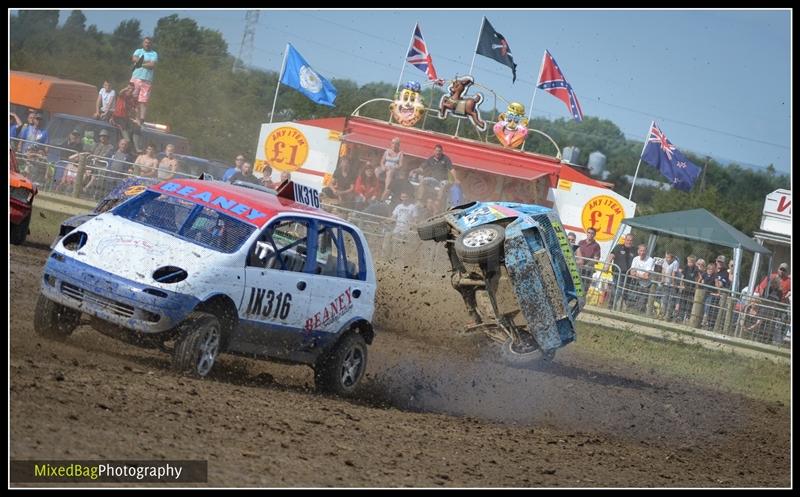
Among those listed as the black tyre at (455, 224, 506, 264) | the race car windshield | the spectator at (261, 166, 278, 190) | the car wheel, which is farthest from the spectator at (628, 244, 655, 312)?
the car wheel

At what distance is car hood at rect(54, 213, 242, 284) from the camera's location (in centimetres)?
869

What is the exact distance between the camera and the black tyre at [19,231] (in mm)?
15134

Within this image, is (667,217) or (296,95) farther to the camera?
(296,95)

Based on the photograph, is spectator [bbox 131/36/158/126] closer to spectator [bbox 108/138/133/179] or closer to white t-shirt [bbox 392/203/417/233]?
spectator [bbox 108/138/133/179]

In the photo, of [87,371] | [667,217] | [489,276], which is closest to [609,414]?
[489,276]

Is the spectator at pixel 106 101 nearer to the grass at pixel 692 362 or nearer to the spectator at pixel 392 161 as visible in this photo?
the spectator at pixel 392 161

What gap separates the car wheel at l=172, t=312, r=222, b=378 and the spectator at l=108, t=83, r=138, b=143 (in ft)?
53.3

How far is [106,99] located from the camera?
80.5ft

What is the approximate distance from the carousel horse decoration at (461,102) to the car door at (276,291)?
57.6 feet

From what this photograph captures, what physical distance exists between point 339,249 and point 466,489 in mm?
3623

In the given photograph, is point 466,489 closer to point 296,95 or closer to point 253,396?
point 253,396

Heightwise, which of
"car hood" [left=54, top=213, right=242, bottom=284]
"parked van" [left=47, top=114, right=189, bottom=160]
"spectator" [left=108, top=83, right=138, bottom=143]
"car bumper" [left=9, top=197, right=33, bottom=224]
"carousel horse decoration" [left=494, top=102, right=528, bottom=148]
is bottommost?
"car bumper" [left=9, top=197, right=33, bottom=224]

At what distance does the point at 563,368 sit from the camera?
16156 millimetres

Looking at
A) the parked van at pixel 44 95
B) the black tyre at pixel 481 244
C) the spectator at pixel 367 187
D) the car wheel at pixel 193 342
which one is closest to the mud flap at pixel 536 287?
the black tyre at pixel 481 244
